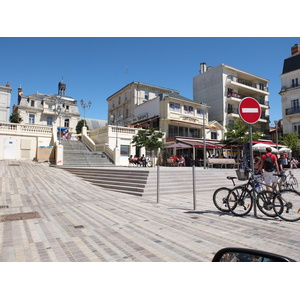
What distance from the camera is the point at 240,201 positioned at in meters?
6.01

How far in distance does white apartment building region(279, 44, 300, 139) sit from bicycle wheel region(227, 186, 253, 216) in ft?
111

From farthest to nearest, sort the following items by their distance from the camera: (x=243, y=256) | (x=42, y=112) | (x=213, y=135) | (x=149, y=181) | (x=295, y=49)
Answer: (x=42, y=112), (x=295, y=49), (x=213, y=135), (x=149, y=181), (x=243, y=256)

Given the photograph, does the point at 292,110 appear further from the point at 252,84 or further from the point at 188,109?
the point at 188,109

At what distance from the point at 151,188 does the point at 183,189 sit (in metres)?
1.73

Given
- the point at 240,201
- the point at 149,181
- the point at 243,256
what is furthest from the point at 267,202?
the point at 149,181

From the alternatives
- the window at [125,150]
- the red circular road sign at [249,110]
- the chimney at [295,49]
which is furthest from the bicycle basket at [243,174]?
the chimney at [295,49]

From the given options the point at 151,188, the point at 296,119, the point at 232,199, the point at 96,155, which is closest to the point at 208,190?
the point at 151,188

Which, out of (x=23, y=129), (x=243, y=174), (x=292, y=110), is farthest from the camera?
(x=292, y=110)

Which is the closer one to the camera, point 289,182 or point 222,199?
point 222,199

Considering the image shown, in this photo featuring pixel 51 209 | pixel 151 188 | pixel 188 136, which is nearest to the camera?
pixel 51 209

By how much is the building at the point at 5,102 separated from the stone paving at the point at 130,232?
133 feet

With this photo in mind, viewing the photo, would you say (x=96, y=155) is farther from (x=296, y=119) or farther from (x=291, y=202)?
(x=296, y=119)

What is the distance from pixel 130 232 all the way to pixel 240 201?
3.12m

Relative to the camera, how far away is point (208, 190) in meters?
11.2
